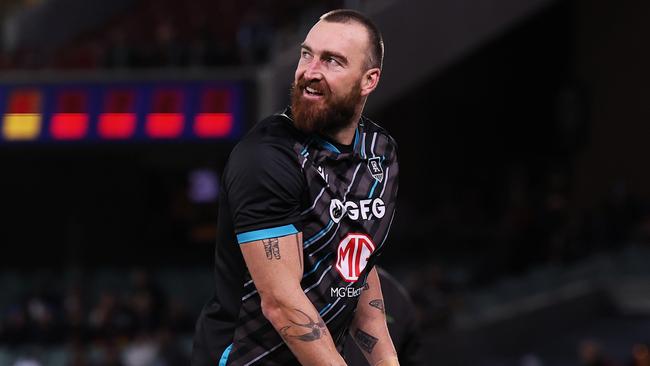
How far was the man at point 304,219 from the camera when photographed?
2.82m

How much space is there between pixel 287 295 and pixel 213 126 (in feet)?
33.6

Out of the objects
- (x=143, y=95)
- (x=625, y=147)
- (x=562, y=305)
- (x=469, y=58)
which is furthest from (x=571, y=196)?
(x=143, y=95)

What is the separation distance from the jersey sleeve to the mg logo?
16 cm

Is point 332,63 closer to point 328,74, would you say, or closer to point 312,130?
point 328,74

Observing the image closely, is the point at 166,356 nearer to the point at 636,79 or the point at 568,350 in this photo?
the point at 568,350

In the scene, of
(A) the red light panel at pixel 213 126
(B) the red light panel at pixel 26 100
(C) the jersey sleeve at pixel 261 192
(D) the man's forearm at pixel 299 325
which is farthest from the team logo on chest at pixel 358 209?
(B) the red light panel at pixel 26 100

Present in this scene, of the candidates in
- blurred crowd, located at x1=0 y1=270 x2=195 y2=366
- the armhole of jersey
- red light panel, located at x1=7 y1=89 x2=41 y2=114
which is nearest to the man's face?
the armhole of jersey

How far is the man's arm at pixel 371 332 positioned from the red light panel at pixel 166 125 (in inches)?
394

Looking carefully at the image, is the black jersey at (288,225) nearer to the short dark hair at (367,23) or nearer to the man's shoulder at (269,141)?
the man's shoulder at (269,141)

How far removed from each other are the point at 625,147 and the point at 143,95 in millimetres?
8608

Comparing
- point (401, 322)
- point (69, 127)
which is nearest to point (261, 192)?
point (401, 322)

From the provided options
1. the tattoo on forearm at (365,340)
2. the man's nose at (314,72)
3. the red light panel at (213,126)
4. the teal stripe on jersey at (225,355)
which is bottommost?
the tattoo on forearm at (365,340)

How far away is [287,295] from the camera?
9.26ft

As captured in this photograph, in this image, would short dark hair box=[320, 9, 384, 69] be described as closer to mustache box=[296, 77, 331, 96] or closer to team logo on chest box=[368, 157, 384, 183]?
mustache box=[296, 77, 331, 96]
